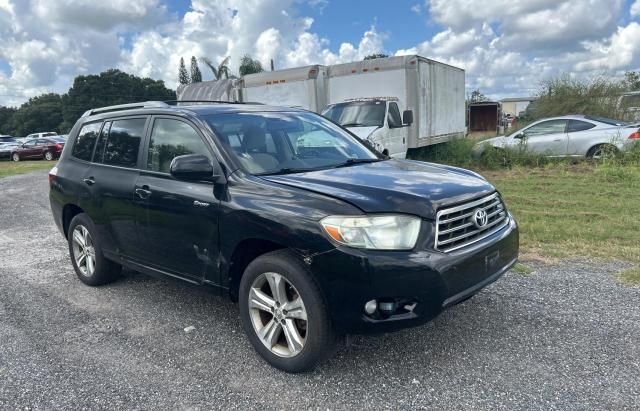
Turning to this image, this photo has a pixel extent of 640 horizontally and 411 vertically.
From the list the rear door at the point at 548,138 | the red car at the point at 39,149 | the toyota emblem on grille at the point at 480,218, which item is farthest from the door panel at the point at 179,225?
the red car at the point at 39,149

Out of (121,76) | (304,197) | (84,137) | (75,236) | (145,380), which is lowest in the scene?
(145,380)

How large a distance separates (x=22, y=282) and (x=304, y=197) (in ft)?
13.0

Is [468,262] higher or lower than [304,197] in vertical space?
lower

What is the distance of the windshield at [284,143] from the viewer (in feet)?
12.3

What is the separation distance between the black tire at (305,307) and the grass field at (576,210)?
314 cm

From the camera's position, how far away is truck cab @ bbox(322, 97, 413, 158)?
10843mm


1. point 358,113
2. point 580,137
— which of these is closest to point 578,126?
point 580,137

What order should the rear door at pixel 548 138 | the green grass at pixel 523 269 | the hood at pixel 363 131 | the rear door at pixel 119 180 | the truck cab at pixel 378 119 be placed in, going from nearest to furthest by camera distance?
1. the rear door at pixel 119 180
2. the green grass at pixel 523 269
3. the hood at pixel 363 131
4. the truck cab at pixel 378 119
5. the rear door at pixel 548 138

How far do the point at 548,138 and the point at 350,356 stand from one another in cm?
1125

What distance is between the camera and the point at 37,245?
23.0 ft

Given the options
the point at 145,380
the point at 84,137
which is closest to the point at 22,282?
the point at 84,137

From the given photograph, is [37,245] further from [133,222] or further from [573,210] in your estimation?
[573,210]

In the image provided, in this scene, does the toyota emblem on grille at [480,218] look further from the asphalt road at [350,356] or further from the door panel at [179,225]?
the door panel at [179,225]

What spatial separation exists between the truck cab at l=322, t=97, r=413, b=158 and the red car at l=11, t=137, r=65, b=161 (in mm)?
24028
